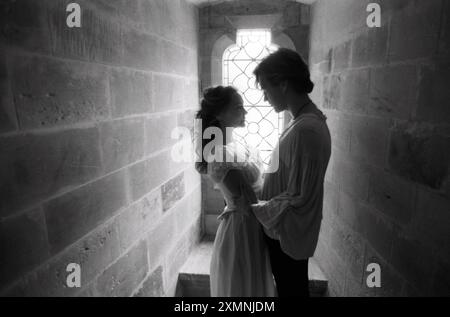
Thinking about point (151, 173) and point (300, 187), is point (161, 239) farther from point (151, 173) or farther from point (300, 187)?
point (300, 187)

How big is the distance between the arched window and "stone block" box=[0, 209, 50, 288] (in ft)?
6.35

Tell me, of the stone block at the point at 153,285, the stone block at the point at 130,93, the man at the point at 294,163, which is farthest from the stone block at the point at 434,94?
the stone block at the point at 153,285

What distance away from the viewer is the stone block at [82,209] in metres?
0.97

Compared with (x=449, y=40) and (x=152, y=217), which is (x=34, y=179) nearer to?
(x=152, y=217)

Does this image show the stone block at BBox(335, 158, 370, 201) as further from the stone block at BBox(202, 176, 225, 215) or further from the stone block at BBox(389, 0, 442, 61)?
the stone block at BBox(202, 176, 225, 215)

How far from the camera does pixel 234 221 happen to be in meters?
1.44

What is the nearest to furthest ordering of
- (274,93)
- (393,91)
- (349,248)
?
1. (393,91)
2. (274,93)
3. (349,248)

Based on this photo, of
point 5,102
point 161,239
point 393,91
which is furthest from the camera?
point 161,239

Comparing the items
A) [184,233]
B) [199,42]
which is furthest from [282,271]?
[199,42]

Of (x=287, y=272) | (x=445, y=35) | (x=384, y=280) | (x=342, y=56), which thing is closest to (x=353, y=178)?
(x=384, y=280)

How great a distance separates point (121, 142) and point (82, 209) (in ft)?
1.27

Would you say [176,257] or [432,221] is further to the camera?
[176,257]
